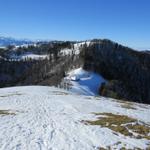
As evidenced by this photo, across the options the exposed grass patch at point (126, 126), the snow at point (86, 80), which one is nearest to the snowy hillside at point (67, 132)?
the exposed grass patch at point (126, 126)

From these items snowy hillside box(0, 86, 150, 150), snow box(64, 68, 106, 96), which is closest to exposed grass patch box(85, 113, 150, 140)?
snowy hillside box(0, 86, 150, 150)

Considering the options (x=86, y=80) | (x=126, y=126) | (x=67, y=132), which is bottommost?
(x=86, y=80)

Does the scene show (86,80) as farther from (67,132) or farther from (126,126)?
(67,132)

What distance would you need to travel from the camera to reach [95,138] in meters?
21.8

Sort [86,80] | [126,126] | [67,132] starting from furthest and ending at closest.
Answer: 1. [86,80]
2. [126,126]
3. [67,132]

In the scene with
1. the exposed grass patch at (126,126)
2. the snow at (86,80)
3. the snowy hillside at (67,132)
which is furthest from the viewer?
the snow at (86,80)

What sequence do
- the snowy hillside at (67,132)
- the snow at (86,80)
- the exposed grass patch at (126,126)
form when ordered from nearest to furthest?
the snowy hillside at (67,132)
the exposed grass patch at (126,126)
the snow at (86,80)

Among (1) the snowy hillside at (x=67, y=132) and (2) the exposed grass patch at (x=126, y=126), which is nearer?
(1) the snowy hillside at (x=67, y=132)

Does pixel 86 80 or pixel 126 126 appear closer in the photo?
pixel 126 126

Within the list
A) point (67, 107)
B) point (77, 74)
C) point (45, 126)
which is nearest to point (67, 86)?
point (77, 74)

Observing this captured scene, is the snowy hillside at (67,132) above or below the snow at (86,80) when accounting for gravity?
above

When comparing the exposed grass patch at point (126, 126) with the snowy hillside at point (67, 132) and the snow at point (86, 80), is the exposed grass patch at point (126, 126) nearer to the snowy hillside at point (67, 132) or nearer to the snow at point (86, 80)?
the snowy hillside at point (67, 132)

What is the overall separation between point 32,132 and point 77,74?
16235 centimetres

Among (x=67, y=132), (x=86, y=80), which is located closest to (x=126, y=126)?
(x=67, y=132)
